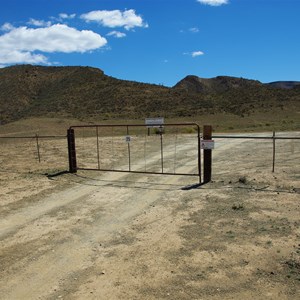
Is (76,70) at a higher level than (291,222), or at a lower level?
higher

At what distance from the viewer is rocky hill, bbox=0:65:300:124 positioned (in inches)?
2635

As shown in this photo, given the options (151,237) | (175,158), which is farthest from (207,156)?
(175,158)

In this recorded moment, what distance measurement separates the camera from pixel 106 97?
8038 cm

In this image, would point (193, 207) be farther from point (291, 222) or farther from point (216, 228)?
point (291, 222)

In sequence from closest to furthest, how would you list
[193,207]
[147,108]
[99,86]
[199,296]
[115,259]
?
[199,296] → [115,259] → [193,207] → [147,108] → [99,86]

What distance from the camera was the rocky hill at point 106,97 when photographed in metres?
66.9

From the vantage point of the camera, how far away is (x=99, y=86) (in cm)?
8850

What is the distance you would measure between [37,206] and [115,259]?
4394mm

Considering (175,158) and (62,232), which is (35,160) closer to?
(175,158)

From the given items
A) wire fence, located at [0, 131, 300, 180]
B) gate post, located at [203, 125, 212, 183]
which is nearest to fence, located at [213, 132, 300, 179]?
wire fence, located at [0, 131, 300, 180]

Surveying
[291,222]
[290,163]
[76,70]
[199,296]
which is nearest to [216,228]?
[291,222]

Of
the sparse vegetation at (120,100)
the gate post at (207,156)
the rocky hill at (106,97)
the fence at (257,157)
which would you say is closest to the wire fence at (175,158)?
the fence at (257,157)

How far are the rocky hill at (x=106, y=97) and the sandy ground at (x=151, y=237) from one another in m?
48.5

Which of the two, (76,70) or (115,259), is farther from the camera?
(76,70)
